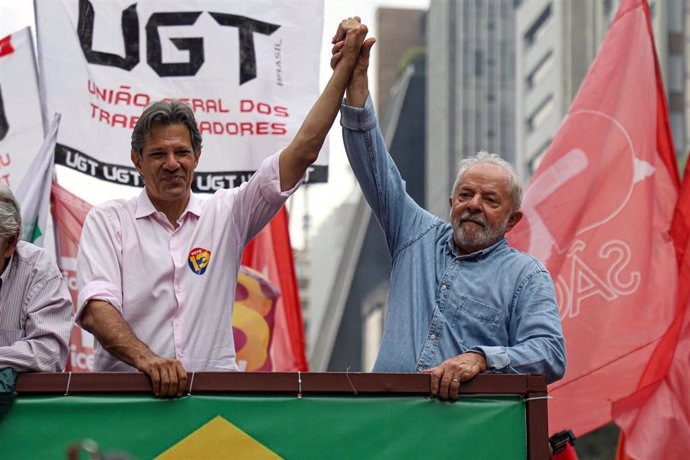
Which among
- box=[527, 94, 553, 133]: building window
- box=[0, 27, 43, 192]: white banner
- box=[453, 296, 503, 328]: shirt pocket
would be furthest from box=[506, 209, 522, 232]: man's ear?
box=[527, 94, 553, 133]: building window

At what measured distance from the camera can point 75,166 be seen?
829 centimetres

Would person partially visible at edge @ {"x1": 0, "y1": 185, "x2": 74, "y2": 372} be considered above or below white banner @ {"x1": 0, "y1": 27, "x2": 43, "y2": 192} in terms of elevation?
below

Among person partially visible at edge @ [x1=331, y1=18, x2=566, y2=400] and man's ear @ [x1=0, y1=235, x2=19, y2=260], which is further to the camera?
person partially visible at edge @ [x1=331, y1=18, x2=566, y2=400]

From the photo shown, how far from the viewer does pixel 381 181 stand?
5.53 m

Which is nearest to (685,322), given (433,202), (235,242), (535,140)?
(235,242)

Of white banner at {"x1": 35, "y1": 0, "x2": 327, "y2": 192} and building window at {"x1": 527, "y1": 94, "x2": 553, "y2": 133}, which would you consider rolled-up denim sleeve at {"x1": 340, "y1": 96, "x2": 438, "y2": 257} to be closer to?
white banner at {"x1": 35, "y1": 0, "x2": 327, "y2": 192}

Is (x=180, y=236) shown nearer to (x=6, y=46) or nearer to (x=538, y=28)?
(x=6, y=46)

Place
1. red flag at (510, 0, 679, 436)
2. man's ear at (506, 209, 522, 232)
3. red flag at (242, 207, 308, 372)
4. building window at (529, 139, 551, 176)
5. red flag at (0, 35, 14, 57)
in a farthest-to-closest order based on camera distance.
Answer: building window at (529, 139, 551, 176) → red flag at (242, 207, 308, 372) → red flag at (0, 35, 14, 57) → red flag at (510, 0, 679, 436) → man's ear at (506, 209, 522, 232)

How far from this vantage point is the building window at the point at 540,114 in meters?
56.7

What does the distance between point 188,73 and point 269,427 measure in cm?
454

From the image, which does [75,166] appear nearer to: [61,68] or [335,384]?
[61,68]

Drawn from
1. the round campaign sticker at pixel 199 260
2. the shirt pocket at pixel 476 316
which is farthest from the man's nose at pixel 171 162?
the shirt pocket at pixel 476 316

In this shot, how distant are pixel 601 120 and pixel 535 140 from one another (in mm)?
50275

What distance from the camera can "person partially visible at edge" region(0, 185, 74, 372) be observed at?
4582 mm
